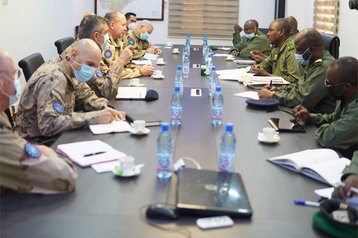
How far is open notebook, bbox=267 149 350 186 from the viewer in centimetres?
180

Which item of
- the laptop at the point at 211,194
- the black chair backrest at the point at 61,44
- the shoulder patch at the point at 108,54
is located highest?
the black chair backrest at the point at 61,44

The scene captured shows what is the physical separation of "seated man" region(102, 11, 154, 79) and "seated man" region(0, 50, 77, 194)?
2.27 meters

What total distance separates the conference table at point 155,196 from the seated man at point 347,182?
0.08 meters

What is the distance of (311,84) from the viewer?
310 centimetres

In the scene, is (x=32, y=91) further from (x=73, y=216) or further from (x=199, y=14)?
(x=199, y=14)

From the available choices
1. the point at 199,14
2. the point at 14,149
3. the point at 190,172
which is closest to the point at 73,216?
the point at 14,149

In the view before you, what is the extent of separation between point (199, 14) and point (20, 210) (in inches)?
293

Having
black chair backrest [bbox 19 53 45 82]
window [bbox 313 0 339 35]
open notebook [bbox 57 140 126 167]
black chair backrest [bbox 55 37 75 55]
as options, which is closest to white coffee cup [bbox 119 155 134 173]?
open notebook [bbox 57 140 126 167]

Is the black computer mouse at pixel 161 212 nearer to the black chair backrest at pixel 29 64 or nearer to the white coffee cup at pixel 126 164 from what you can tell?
the white coffee cup at pixel 126 164

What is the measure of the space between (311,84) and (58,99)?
63.8 inches

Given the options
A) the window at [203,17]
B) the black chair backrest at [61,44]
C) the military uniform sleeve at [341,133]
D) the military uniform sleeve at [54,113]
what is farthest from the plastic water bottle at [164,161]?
the window at [203,17]

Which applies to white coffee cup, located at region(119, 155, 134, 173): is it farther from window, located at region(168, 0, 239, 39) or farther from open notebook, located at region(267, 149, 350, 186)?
window, located at region(168, 0, 239, 39)

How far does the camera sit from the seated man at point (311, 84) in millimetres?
3088

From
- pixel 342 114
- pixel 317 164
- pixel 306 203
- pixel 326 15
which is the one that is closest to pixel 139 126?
pixel 317 164
